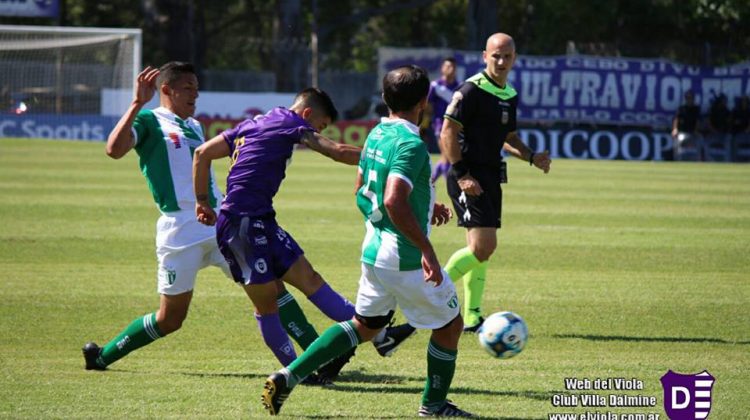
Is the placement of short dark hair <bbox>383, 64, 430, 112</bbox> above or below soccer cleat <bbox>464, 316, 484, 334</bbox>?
above

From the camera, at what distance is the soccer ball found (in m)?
6.66

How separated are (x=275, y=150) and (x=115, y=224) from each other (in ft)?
31.8

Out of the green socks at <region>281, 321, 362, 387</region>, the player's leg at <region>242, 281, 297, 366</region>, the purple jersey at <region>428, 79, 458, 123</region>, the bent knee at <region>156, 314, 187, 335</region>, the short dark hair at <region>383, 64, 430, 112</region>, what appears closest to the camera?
the short dark hair at <region>383, 64, 430, 112</region>

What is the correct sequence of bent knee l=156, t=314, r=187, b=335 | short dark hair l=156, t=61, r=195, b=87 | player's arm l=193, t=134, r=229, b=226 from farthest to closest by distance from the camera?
1. short dark hair l=156, t=61, r=195, b=87
2. bent knee l=156, t=314, r=187, b=335
3. player's arm l=193, t=134, r=229, b=226

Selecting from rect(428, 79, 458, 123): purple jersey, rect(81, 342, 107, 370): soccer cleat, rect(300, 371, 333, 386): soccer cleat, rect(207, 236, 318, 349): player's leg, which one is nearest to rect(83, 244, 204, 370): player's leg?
rect(81, 342, 107, 370): soccer cleat

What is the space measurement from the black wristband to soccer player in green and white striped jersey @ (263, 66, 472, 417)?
2565 millimetres

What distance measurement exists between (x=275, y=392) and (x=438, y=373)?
929 millimetres

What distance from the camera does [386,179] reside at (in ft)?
20.2

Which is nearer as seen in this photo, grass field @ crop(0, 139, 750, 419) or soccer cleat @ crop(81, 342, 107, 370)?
grass field @ crop(0, 139, 750, 419)

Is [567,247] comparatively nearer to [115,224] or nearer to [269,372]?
[115,224]

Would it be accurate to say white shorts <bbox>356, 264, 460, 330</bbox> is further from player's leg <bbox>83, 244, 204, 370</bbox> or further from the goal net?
the goal net

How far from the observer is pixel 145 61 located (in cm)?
5719

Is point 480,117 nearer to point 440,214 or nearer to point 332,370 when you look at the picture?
point 440,214

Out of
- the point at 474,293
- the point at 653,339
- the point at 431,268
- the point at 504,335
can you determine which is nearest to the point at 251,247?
the point at 431,268
